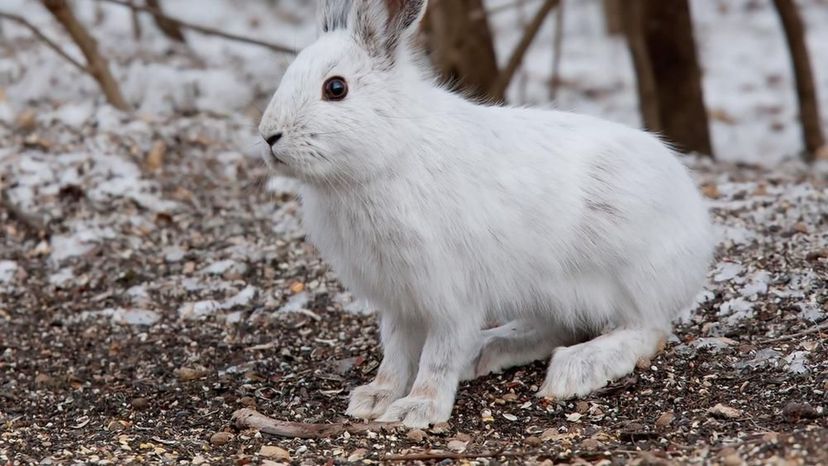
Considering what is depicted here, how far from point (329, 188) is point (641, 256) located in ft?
4.14

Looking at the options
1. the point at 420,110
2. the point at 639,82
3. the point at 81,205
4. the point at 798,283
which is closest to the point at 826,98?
the point at 639,82

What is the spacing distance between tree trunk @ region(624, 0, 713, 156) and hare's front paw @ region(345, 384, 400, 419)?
11.5 feet

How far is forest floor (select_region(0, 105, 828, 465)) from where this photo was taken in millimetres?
4020

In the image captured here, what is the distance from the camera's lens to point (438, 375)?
14.2 ft

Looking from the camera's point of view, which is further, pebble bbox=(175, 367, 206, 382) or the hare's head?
pebble bbox=(175, 367, 206, 382)

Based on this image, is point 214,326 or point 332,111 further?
point 214,326

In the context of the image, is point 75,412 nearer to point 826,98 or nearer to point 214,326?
point 214,326

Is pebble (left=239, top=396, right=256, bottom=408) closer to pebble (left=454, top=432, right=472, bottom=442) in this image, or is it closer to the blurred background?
the blurred background

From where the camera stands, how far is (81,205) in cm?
671

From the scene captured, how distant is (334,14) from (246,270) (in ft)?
6.67

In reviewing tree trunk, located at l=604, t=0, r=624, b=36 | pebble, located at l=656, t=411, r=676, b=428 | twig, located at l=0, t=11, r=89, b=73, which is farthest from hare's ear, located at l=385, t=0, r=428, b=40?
tree trunk, located at l=604, t=0, r=624, b=36

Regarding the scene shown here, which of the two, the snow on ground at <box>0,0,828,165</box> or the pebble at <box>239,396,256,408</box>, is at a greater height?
the snow on ground at <box>0,0,828,165</box>

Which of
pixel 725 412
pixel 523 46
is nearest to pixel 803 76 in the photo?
pixel 523 46

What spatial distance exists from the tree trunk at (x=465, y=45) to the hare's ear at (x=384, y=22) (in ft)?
10.9
